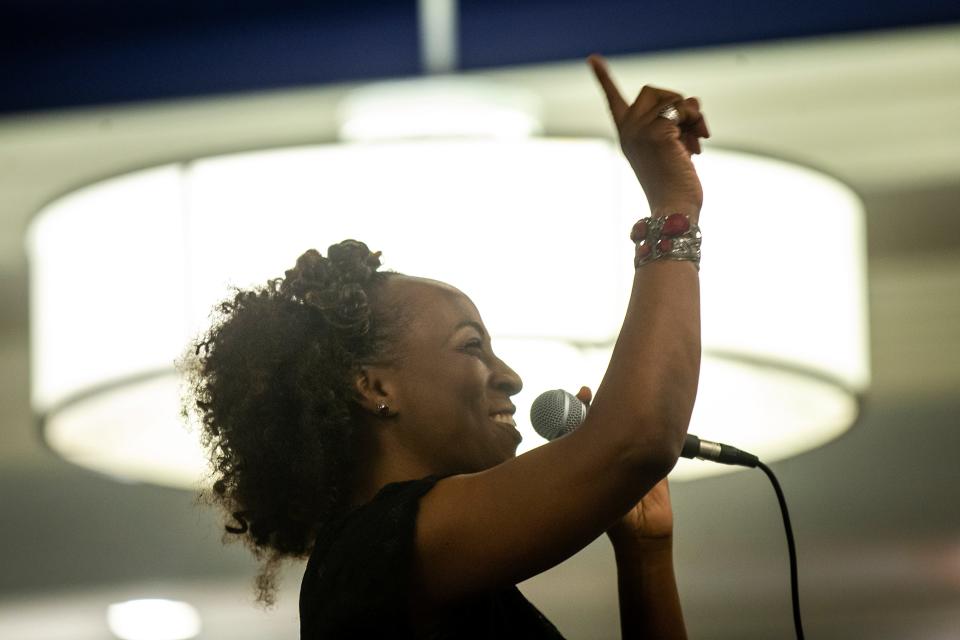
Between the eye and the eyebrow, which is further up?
the eyebrow

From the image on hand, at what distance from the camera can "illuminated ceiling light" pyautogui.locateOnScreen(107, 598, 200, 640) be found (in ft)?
16.9

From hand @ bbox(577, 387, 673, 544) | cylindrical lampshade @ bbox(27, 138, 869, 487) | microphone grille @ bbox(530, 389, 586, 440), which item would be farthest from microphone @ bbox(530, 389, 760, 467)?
cylindrical lampshade @ bbox(27, 138, 869, 487)

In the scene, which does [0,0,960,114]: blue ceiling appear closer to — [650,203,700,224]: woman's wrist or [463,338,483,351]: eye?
[463,338,483,351]: eye

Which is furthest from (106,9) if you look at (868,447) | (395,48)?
(868,447)

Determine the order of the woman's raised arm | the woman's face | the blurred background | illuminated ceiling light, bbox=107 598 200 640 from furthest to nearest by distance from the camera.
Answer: illuminated ceiling light, bbox=107 598 200 640 < the blurred background < the woman's face < the woman's raised arm

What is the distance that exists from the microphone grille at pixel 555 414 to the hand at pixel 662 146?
31cm

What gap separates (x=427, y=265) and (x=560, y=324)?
0.55ft

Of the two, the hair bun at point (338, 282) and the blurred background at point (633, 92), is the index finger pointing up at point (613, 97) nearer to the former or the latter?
the hair bun at point (338, 282)

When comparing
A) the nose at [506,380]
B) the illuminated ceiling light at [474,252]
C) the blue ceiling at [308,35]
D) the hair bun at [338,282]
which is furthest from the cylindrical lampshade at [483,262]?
the blue ceiling at [308,35]

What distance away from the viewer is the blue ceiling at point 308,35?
2912mm

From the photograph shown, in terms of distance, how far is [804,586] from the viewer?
446cm

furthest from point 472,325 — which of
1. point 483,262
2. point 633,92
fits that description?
point 633,92

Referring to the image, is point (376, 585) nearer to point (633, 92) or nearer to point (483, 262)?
point (483, 262)

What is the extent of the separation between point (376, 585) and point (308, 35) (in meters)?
2.00
